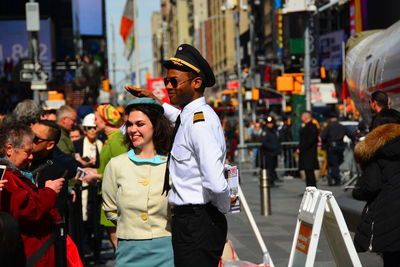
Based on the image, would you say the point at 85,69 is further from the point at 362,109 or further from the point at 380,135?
the point at 380,135

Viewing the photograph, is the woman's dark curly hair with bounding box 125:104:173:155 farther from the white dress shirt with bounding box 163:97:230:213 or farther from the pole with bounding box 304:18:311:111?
the pole with bounding box 304:18:311:111

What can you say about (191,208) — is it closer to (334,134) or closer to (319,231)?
(319,231)

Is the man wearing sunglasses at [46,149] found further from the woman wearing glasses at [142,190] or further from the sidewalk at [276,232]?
the sidewalk at [276,232]

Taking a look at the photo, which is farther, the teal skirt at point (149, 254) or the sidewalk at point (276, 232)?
the sidewalk at point (276, 232)

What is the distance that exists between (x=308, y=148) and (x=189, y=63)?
1623 centimetres

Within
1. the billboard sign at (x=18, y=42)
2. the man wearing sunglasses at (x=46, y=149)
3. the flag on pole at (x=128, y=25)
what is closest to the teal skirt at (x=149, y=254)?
the man wearing sunglasses at (x=46, y=149)

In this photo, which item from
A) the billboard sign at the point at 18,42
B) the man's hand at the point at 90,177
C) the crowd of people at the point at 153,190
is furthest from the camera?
the billboard sign at the point at 18,42

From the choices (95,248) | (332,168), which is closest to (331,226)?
(95,248)

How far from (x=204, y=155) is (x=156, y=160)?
3.26 ft

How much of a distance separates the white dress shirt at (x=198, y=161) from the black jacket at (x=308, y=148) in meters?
15.9

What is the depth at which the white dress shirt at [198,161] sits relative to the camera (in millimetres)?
5332

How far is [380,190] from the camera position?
7469 millimetres

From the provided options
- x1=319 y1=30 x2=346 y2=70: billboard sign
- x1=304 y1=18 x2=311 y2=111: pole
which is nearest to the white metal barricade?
x1=304 y1=18 x2=311 y2=111: pole

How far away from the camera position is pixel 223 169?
17.7 feet
